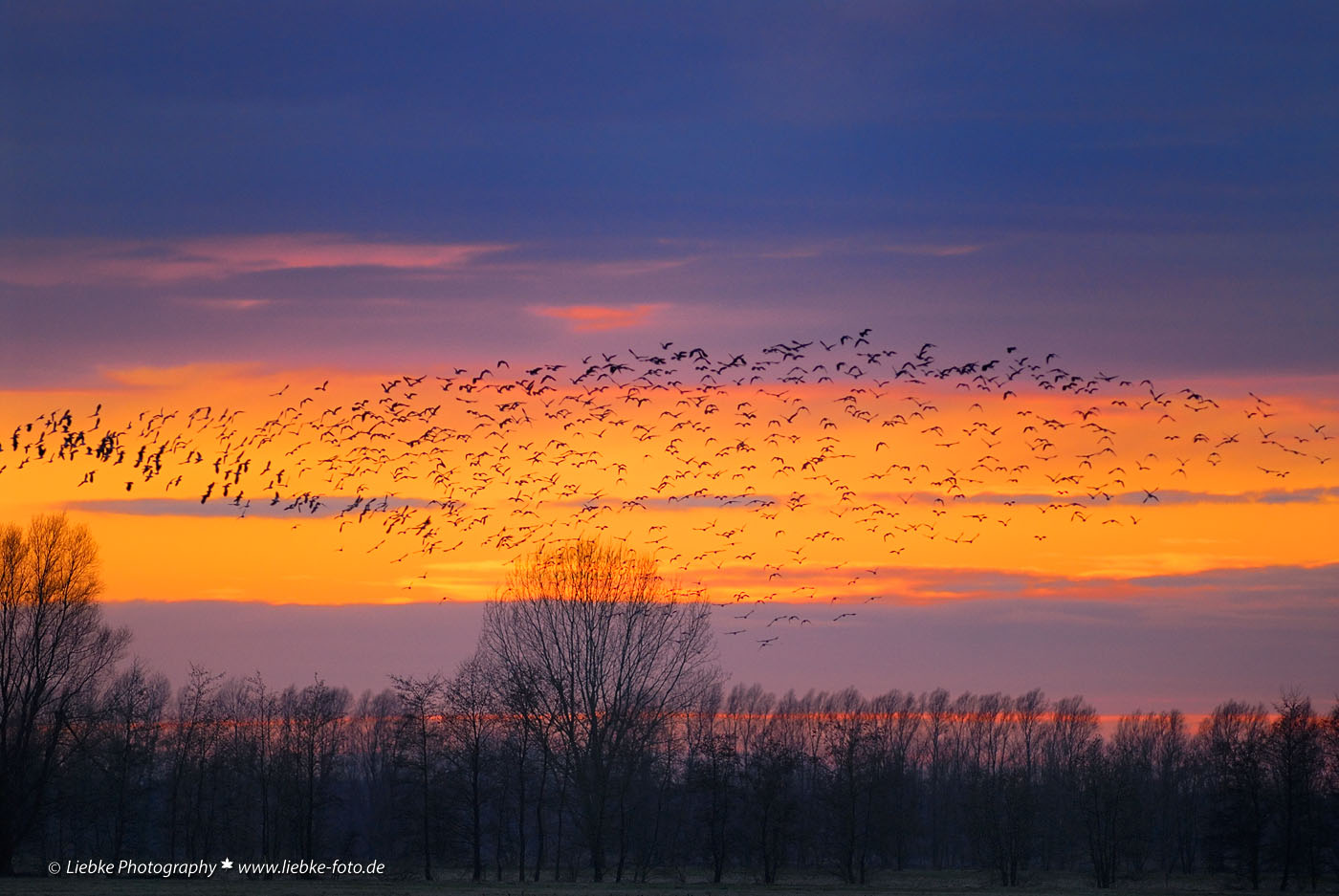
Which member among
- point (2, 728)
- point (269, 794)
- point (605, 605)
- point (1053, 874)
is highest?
point (605, 605)

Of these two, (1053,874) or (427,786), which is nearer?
(427,786)

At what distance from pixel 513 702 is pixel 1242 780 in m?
54.7

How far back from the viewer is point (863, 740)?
101250 mm

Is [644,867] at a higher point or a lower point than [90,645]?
lower

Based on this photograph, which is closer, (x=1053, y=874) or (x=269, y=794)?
(x=269, y=794)

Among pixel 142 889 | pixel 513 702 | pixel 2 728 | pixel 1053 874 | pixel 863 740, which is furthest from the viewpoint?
pixel 1053 874

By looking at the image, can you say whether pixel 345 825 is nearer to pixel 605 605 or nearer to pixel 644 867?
pixel 644 867

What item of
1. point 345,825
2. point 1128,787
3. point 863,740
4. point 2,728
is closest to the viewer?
point 2,728

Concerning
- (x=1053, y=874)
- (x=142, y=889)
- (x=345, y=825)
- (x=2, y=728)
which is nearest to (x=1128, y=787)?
(x=1053, y=874)

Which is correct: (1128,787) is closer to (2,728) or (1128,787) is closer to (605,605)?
(605,605)

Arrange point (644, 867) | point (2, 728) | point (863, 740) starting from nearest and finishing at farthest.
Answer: point (2, 728) < point (644, 867) < point (863, 740)

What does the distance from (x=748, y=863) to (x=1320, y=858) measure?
42.5m

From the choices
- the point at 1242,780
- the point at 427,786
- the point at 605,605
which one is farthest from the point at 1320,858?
the point at 427,786

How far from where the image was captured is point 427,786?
87.5m
